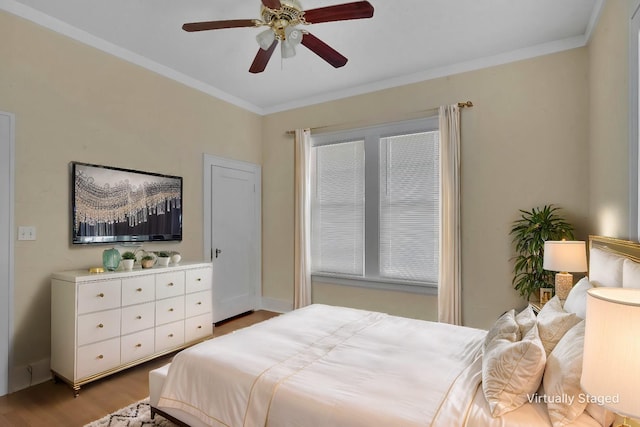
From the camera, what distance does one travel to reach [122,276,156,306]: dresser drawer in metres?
2.89

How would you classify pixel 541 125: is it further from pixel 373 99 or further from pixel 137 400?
pixel 137 400

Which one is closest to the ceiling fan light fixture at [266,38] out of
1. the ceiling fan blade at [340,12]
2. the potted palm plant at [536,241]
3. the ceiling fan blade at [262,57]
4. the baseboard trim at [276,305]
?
the ceiling fan blade at [262,57]

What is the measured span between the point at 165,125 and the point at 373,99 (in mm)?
2427

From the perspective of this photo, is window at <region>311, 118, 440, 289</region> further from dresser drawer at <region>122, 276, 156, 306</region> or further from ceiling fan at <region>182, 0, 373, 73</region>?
dresser drawer at <region>122, 276, 156, 306</region>

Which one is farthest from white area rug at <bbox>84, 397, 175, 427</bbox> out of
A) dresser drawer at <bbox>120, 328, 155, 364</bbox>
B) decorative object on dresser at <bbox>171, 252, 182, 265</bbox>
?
decorative object on dresser at <bbox>171, 252, 182, 265</bbox>

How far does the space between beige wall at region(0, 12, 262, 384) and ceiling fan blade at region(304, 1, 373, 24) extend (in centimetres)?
220

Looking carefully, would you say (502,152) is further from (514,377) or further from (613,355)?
(613,355)

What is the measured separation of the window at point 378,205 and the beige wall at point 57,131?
1856 mm

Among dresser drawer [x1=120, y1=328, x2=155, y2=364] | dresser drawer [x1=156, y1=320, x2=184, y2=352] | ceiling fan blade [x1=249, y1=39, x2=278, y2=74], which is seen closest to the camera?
ceiling fan blade [x1=249, y1=39, x2=278, y2=74]

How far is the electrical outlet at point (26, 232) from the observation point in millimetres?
2670

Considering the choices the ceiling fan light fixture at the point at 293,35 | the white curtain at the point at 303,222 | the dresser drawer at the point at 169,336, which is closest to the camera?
the ceiling fan light fixture at the point at 293,35

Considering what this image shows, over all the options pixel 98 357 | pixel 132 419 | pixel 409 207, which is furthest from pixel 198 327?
pixel 409 207

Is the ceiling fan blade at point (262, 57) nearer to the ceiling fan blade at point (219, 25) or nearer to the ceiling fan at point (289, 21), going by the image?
the ceiling fan at point (289, 21)

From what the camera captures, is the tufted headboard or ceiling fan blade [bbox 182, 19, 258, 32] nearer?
the tufted headboard
